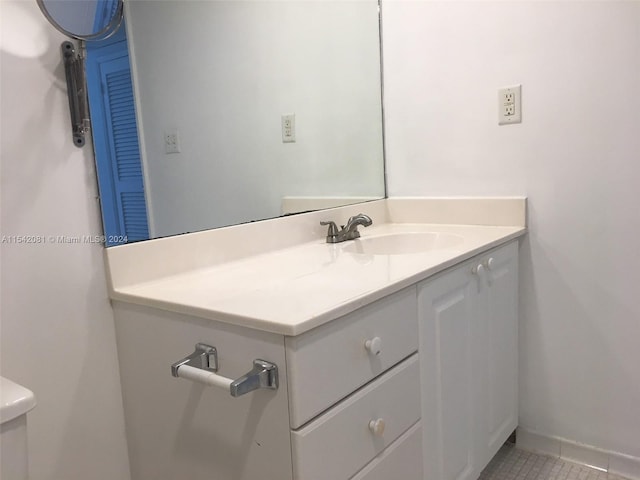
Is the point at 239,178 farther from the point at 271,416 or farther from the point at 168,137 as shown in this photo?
A: the point at 271,416

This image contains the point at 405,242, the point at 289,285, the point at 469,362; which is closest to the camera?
the point at 289,285

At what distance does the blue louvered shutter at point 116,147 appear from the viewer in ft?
→ 3.53

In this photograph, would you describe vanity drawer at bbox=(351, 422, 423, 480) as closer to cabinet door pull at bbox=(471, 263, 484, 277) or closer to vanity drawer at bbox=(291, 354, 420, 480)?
vanity drawer at bbox=(291, 354, 420, 480)

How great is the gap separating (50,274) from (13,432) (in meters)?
0.35

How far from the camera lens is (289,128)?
179 cm

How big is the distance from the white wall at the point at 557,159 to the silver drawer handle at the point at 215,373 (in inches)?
46.3

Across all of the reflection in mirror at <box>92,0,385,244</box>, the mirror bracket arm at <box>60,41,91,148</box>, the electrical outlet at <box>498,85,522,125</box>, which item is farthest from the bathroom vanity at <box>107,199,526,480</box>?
the electrical outlet at <box>498,85,522,125</box>

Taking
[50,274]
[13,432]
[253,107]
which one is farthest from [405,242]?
[13,432]

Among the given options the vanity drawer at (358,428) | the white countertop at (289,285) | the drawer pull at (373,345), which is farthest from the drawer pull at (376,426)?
the white countertop at (289,285)

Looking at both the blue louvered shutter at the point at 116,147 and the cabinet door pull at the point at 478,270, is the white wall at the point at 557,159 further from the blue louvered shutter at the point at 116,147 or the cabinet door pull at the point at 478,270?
the blue louvered shutter at the point at 116,147

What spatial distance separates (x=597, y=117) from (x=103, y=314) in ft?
4.73

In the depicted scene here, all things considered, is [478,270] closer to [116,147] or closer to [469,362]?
[469,362]

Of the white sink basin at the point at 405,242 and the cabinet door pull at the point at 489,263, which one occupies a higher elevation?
the white sink basin at the point at 405,242

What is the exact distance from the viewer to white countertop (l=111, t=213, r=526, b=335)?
2.91ft
